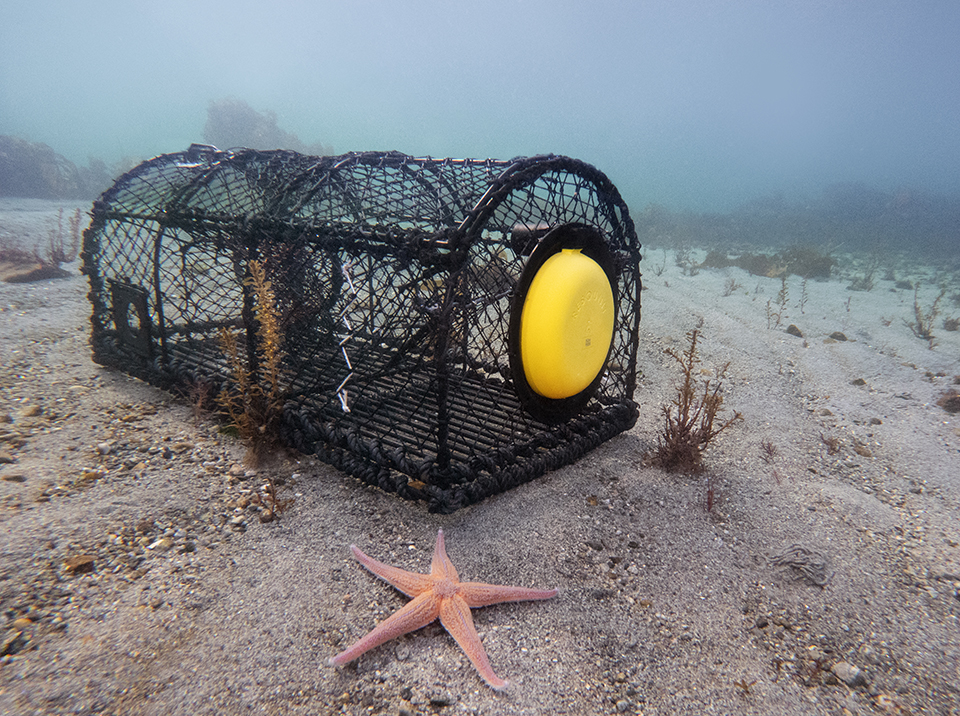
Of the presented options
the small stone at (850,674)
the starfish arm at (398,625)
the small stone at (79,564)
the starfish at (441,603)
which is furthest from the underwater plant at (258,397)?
the small stone at (850,674)

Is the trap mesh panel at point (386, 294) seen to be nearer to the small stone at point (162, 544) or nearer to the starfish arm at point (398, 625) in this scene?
the starfish arm at point (398, 625)

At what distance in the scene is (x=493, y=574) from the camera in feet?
8.43

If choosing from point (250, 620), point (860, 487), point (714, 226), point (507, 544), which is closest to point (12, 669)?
point (250, 620)

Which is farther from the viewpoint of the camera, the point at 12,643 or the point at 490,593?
the point at 490,593

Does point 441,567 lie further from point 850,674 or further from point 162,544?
point 850,674

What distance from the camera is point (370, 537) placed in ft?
9.17

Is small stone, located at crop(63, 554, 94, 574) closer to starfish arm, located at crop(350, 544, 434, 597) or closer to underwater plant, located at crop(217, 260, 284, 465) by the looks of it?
underwater plant, located at crop(217, 260, 284, 465)

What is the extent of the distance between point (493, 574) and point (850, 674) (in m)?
1.59

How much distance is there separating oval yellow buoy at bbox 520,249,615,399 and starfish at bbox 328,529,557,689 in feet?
3.93

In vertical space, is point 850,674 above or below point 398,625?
below

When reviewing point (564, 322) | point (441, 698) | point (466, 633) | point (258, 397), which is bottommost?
point (441, 698)

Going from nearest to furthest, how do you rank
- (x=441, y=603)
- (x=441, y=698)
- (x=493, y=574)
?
(x=441, y=698) < (x=441, y=603) < (x=493, y=574)

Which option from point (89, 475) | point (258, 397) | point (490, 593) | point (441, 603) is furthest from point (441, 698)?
point (89, 475)

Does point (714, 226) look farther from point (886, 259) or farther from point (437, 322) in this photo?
point (437, 322)
